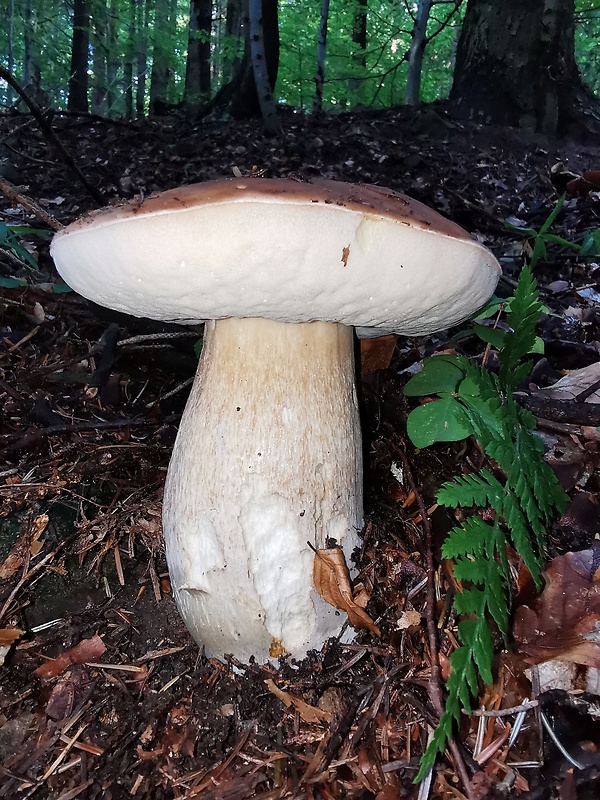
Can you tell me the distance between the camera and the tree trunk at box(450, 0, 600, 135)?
5.48m

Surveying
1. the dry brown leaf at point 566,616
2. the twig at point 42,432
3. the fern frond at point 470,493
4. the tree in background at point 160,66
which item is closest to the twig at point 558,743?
the dry brown leaf at point 566,616

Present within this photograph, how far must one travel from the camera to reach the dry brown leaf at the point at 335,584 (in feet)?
4.61

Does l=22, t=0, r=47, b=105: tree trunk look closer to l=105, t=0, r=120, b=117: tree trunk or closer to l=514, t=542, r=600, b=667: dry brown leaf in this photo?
l=105, t=0, r=120, b=117: tree trunk

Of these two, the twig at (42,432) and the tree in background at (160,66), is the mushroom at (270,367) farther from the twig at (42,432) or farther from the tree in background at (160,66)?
the tree in background at (160,66)

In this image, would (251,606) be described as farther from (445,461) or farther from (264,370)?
(445,461)

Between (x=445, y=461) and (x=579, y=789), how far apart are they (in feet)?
3.21

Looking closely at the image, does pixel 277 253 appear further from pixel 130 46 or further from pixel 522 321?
pixel 130 46

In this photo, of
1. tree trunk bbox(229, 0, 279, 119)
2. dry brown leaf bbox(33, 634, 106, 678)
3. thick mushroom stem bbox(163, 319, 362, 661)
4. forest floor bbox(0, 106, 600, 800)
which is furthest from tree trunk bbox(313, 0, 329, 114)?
dry brown leaf bbox(33, 634, 106, 678)

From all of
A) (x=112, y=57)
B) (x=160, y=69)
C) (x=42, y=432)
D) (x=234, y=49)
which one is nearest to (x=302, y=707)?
(x=42, y=432)

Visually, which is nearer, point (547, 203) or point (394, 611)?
point (394, 611)

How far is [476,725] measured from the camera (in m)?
1.20

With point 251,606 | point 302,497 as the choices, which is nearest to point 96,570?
point 251,606

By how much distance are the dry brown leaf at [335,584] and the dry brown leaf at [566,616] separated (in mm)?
382

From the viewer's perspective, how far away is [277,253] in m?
0.99
